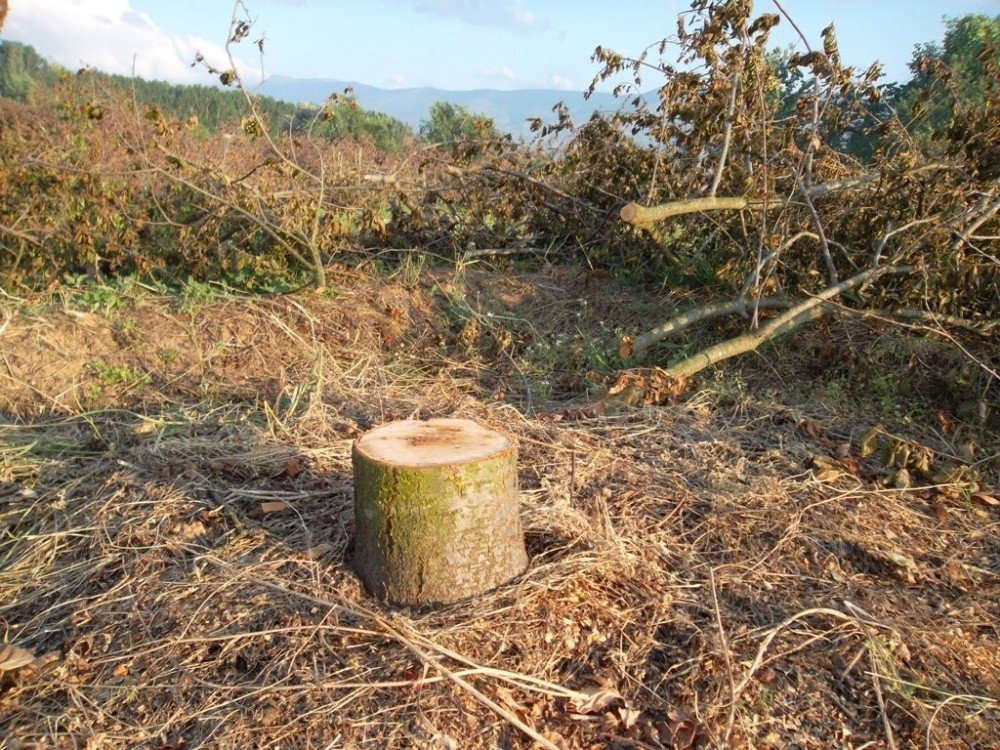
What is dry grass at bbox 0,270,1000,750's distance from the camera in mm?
2137

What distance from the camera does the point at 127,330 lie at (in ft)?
15.7

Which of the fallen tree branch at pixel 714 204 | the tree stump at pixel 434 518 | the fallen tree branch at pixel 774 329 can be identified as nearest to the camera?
the tree stump at pixel 434 518

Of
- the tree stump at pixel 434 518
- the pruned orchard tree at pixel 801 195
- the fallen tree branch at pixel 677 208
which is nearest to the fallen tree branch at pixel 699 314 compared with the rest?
the pruned orchard tree at pixel 801 195

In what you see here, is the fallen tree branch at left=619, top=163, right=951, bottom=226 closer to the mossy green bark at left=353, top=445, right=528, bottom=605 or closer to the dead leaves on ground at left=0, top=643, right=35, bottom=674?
the mossy green bark at left=353, top=445, right=528, bottom=605

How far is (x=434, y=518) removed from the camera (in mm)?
2400

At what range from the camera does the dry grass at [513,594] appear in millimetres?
2137

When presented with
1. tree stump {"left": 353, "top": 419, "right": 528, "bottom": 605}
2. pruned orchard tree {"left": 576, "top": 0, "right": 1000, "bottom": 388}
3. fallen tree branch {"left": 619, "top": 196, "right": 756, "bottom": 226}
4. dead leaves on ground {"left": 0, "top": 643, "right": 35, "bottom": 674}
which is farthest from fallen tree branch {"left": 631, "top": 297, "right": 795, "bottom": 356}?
dead leaves on ground {"left": 0, "top": 643, "right": 35, "bottom": 674}

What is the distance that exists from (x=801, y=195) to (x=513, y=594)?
3.68 m

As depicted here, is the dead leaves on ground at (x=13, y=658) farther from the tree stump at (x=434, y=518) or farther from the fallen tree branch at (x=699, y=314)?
the fallen tree branch at (x=699, y=314)

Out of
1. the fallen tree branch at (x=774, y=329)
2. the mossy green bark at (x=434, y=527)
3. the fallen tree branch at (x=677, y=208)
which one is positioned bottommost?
the mossy green bark at (x=434, y=527)

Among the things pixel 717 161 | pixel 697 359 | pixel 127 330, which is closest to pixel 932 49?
pixel 717 161

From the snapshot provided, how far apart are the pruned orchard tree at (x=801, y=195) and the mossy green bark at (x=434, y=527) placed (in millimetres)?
2110

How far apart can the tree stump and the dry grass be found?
0.28 feet

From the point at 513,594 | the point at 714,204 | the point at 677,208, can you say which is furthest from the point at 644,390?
the point at 513,594
